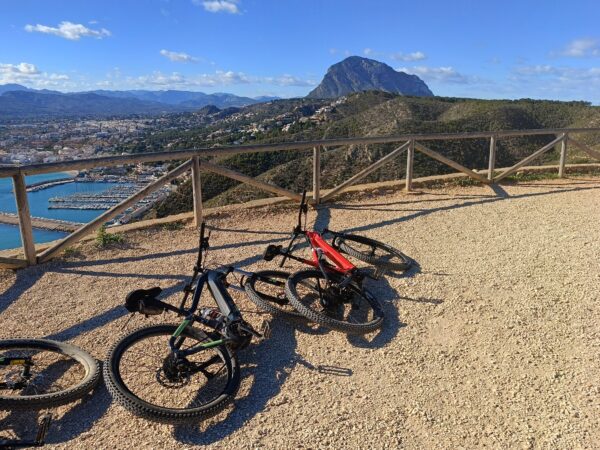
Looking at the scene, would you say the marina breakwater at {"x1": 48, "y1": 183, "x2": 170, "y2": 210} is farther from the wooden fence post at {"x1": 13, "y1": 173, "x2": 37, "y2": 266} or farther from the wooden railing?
the wooden fence post at {"x1": 13, "y1": 173, "x2": 37, "y2": 266}

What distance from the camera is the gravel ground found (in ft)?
9.41

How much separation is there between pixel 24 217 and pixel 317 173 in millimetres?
4446

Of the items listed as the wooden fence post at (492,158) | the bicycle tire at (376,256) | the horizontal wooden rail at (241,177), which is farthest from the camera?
the wooden fence post at (492,158)

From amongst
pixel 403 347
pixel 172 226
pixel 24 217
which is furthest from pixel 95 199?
pixel 403 347

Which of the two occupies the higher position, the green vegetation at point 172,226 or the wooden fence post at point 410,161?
the wooden fence post at point 410,161

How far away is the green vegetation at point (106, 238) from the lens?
19.7ft

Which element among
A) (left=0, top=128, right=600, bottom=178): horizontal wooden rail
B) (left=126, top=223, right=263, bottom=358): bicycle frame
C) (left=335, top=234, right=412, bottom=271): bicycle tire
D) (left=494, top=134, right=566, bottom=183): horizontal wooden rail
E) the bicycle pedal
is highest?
(left=0, top=128, right=600, bottom=178): horizontal wooden rail

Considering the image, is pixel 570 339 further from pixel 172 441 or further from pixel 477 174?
pixel 477 174

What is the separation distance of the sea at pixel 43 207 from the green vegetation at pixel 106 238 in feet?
0.77

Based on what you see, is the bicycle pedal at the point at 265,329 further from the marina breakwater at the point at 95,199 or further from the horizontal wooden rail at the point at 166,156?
the marina breakwater at the point at 95,199

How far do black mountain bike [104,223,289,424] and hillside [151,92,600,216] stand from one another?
15.1ft

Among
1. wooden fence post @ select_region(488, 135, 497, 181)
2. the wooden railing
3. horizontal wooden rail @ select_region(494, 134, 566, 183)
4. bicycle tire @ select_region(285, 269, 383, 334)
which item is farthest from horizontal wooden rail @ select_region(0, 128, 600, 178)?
bicycle tire @ select_region(285, 269, 383, 334)

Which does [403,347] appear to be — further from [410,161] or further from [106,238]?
[410,161]

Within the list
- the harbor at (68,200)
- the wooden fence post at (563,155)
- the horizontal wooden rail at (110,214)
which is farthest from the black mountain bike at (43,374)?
the wooden fence post at (563,155)
